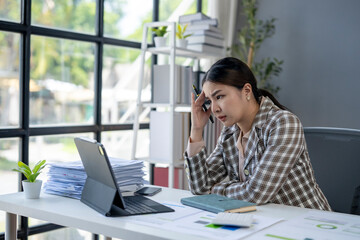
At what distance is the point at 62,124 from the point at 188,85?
0.85 meters

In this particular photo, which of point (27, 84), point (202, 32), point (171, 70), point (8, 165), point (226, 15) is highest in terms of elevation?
point (226, 15)

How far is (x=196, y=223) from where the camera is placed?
4.09 ft

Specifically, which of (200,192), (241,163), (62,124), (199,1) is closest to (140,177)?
(200,192)

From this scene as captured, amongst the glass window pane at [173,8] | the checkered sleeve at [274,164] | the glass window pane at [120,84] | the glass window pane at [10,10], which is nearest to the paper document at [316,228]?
the checkered sleeve at [274,164]

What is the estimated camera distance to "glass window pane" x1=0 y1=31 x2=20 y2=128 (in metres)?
2.50

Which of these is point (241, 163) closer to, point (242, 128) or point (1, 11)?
point (242, 128)

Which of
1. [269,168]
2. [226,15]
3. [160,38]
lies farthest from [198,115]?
[226,15]

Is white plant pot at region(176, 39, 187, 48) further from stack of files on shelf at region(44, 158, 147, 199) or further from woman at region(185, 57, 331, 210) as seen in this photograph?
stack of files on shelf at region(44, 158, 147, 199)

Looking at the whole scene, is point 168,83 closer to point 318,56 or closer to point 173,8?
point 173,8

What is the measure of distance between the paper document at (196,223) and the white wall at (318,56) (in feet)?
8.03

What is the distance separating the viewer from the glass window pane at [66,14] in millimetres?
2648

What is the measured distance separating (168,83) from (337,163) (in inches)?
57.0

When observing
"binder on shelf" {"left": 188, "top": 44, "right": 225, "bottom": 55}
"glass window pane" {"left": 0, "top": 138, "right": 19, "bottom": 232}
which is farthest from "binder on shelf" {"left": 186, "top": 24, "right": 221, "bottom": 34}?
"glass window pane" {"left": 0, "top": 138, "right": 19, "bottom": 232}

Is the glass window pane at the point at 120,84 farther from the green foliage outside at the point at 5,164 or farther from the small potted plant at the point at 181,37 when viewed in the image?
the green foliage outside at the point at 5,164
